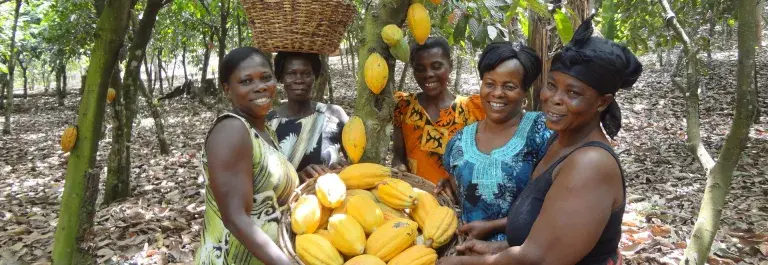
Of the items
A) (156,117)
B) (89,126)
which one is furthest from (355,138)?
(156,117)

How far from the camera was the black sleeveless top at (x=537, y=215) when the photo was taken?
1317 mm

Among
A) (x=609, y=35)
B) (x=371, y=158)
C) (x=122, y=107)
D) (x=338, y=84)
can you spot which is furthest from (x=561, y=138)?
(x=338, y=84)

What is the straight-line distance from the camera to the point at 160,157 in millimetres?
7379

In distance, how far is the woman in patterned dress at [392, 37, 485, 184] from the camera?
7.88 ft

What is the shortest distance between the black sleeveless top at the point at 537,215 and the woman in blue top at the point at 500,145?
0.84 ft

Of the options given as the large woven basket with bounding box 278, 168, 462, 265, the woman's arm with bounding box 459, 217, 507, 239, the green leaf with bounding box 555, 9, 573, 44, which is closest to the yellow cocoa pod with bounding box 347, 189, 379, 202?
the large woven basket with bounding box 278, 168, 462, 265

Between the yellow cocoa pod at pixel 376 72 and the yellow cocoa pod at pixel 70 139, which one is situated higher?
the yellow cocoa pod at pixel 376 72

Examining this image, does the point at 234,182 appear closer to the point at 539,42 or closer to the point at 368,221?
the point at 368,221

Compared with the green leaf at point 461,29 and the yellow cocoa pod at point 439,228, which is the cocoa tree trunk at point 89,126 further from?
the yellow cocoa pod at point 439,228

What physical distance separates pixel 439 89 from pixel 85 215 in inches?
64.9

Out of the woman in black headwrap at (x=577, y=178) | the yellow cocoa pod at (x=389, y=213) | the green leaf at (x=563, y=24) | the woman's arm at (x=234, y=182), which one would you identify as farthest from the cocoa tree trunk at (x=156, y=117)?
the woman in black headwrap at (x=577, y=178)

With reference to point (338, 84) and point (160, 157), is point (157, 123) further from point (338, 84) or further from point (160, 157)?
point (338, 84)

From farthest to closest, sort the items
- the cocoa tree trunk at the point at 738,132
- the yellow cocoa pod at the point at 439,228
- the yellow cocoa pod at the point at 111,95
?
the yellow cocoa pod at the point at 111,95 → the cocoa tree trunk at the point at 738,132 → the yellow cocoa pod at the point at 439,228

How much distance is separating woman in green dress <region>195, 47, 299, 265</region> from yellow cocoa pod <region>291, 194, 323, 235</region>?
0.27 ft
